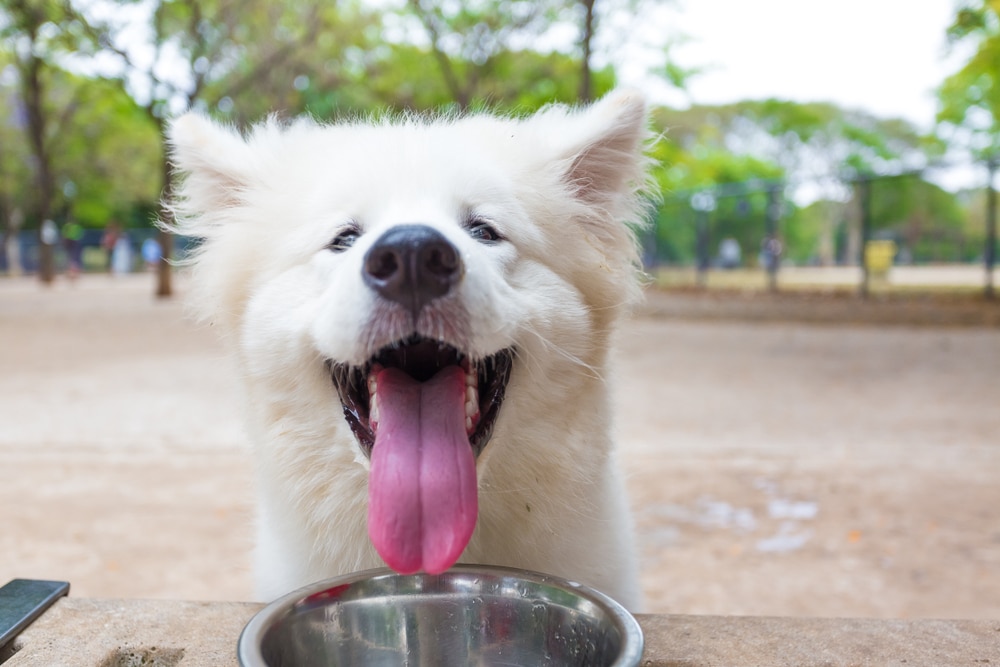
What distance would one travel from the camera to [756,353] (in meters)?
10.9

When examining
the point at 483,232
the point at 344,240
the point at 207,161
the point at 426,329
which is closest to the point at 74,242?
the point at 207,161

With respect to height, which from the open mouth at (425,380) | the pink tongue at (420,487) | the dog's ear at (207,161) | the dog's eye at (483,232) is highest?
the dog's ear at (207,161)

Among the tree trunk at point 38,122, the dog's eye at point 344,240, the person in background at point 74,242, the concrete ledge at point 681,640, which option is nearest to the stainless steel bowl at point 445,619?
the concrete ledge at point 681,640

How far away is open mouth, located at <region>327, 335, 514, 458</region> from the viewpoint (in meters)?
2.17

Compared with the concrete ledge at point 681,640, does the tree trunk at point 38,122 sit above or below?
above

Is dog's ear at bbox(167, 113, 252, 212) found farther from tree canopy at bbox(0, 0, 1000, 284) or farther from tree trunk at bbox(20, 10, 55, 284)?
tree trunk at bbox(20, 10, 55, 284)

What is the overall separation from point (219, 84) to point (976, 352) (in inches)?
747

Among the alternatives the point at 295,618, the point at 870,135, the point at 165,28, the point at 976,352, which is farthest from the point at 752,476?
the point at 870,135

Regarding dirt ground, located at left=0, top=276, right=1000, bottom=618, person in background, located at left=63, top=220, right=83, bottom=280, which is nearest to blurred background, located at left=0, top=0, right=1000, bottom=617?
dirt ground, located at left=0, top=276, right=1000, bottom=618

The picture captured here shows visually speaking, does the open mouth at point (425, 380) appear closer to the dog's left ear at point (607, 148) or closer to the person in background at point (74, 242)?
the dog's left ear at point (607, 148)

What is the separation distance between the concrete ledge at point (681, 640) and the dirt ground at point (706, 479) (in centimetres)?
74

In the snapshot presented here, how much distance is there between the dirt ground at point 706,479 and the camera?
13.4 ft

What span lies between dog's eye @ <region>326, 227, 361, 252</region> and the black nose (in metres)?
0.37

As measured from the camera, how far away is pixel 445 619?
6.43ft
